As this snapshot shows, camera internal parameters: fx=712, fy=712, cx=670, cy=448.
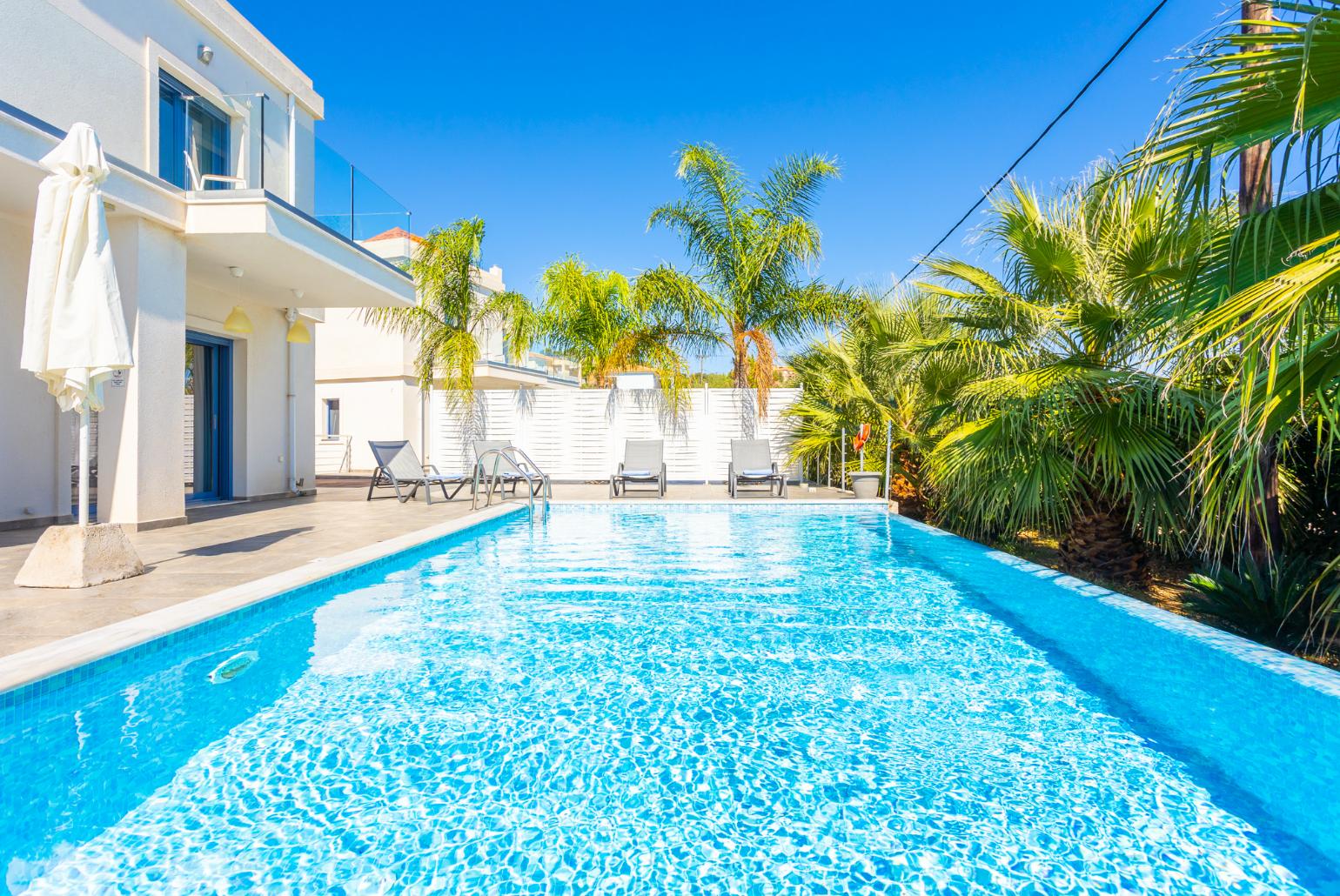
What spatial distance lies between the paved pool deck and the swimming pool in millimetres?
486

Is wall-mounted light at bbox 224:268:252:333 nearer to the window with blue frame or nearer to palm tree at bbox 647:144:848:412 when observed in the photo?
the window with blue frame

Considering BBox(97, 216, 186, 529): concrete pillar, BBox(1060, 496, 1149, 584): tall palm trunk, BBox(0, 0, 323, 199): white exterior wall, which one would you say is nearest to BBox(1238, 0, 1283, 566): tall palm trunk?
BBox(1060, 496, 1149, 584): tall palm trunk

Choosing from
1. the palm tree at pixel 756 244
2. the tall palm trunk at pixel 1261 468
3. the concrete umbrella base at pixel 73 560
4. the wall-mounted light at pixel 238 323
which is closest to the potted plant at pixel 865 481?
the palm tree at pixel 756 244

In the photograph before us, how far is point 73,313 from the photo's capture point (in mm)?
4504

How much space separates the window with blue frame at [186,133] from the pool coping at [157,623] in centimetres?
567

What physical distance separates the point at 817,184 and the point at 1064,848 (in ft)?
45.5

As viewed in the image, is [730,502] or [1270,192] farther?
[730,502]

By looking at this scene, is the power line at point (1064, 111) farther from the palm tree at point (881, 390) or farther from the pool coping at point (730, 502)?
the pool coping at point (730, 502)

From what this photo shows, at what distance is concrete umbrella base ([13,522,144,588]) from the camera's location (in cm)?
457

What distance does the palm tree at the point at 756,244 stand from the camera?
14086 millimetres

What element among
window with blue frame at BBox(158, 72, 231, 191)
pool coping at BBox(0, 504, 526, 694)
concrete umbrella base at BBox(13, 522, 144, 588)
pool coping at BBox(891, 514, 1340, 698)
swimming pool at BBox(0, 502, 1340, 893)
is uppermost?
window with blue frame at BBox(158, 72, 231, 191)

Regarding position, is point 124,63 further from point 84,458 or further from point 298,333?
point 84,458

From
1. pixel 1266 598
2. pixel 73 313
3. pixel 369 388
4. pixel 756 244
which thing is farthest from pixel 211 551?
pixel 369 388

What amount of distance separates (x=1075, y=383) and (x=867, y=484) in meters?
6.26
